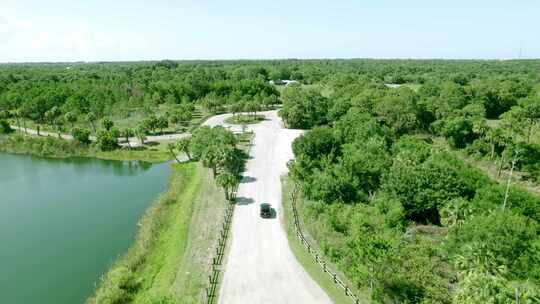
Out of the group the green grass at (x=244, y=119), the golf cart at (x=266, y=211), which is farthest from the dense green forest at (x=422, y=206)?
the green grass at (x=244, y=119)

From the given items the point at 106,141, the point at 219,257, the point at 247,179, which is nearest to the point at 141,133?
the point at 106,141

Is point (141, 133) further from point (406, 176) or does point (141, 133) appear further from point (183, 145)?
point (406, 176)

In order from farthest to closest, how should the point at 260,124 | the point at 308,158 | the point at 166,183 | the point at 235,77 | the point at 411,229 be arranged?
the point at 235,77
the point at 260,124
the point at 166,183
the point at 308,158
the point at 411,229

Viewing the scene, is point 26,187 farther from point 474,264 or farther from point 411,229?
point 474,264

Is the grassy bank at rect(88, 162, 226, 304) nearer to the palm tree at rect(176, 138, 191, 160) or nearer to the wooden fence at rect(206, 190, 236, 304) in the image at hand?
the wooden fence at rect(206, 190, 236, 304)

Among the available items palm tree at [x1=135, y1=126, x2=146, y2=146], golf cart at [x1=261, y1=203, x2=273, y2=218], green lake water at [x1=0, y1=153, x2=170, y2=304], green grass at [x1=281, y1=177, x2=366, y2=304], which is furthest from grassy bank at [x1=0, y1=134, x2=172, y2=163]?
green grass at [x1=281, y1=177, x2=366, y2=304]

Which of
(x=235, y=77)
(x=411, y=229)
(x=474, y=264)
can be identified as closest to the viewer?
(x=474, y=264)

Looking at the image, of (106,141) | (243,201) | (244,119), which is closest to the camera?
(243,201)

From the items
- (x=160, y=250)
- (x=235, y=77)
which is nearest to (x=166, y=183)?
(x=160, y=250)
